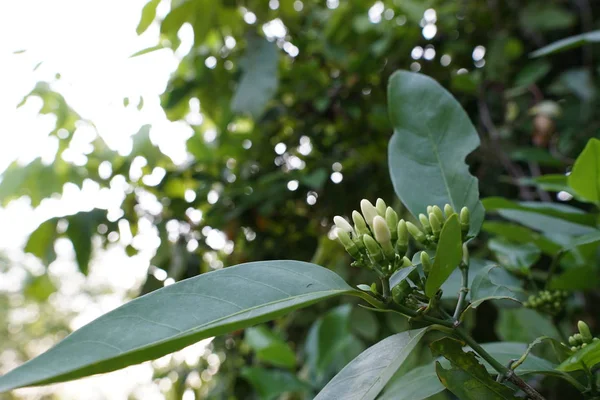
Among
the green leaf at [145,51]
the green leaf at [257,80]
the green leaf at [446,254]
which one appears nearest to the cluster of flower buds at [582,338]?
the green leaf at [446,254]

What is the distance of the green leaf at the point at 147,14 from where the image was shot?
1134 millimetres

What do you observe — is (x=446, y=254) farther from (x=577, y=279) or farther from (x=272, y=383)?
(x=272, y=383)

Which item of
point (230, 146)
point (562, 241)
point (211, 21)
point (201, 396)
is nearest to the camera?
point (562, 241)

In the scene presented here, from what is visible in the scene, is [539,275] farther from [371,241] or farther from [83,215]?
[83,215]

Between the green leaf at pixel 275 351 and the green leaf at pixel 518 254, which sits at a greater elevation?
the green leaf at pixel 518 254

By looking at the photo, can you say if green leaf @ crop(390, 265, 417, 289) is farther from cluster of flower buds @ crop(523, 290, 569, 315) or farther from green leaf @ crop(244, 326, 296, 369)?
green leaf @ crop(244, 326, 296, 369)

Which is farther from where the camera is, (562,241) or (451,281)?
(562,241)

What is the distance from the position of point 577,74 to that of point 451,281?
2.98 feet

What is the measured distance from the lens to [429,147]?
1.67 feet

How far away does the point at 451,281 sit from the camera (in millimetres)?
523

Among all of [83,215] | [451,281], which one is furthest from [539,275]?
[83,215]

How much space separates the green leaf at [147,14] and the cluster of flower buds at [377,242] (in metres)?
0.90

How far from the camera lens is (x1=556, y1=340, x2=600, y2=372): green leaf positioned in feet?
1.14

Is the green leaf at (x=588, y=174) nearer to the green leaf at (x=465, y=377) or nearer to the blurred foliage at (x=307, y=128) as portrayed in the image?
the green leaf at (x=465, y=377)
